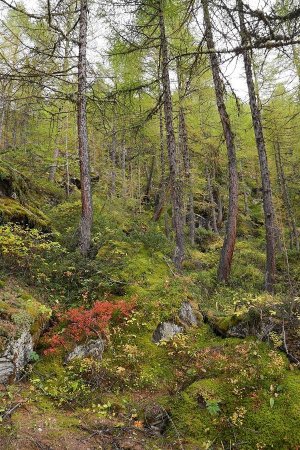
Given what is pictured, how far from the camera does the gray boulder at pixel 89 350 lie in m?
5.67

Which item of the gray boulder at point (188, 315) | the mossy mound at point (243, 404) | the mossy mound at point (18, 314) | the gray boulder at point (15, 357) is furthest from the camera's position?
the gray boulder at point (188, 315)

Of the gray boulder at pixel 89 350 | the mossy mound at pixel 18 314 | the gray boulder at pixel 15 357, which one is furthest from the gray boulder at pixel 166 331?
the gray boulder at pixel 15 357

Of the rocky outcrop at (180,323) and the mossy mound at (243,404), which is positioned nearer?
the mossy mound at (243,404)

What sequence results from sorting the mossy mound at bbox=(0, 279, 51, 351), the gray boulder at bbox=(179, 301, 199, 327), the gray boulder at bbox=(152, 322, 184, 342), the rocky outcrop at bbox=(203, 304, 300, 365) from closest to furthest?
the mossy mound at bbox=(0, 279, 51, 351) < the rocky outcrop at bbox=(203, 304, 300, 365) < the gray boulder at bbox=(152, 322, 184, 342) < the gray boulder at bbox=(179, 301, 199, 327)

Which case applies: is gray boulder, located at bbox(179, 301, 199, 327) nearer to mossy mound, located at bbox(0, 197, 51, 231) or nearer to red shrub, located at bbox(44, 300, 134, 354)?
red shrub, located at bbox(44, 300, 134, 354)

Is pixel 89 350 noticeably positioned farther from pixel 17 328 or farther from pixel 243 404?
pixel 243 404

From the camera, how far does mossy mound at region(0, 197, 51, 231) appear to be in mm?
7941

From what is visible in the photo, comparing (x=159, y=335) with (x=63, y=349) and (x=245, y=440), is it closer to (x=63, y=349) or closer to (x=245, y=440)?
(x=63, y=349)

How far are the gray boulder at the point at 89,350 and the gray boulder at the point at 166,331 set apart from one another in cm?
114

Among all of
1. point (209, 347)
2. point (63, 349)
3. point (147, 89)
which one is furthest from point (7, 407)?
point (147, 89)

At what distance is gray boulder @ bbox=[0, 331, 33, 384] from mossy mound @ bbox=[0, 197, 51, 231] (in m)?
3.51

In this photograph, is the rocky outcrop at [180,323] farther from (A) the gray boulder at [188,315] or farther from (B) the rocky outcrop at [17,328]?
(B) the rocky outcrop at [17,328]

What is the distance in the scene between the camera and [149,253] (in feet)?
32.7

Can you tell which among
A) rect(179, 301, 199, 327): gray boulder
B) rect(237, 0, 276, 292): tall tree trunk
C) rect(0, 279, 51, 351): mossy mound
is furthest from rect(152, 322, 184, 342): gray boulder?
rect(237, 0, 276, 292): tall tree trunk
